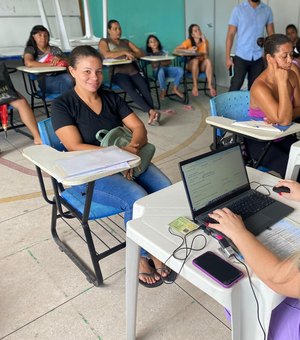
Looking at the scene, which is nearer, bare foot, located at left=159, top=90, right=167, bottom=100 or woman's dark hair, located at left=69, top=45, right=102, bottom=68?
woman's dark hair, located at left=69, top=45, right=102, bottom=68

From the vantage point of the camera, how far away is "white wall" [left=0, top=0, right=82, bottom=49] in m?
4.48

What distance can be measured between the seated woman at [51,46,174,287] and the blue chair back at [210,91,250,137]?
0.68 meters

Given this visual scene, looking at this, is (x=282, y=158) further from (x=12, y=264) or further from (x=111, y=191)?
(x=12, y=264)

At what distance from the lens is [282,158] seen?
1.99 metres

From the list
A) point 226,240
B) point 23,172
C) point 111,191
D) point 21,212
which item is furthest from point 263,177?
point 23,172

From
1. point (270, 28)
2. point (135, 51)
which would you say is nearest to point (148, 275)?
point (270, 28)

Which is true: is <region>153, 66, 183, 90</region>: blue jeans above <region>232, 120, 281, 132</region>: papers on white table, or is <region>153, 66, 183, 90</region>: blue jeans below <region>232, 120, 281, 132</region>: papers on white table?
below

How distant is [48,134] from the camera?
5.77ft

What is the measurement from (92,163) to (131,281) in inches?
20.3

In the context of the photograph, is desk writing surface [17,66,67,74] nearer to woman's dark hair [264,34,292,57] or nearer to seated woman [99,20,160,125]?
seated woman [99,20,160,125]

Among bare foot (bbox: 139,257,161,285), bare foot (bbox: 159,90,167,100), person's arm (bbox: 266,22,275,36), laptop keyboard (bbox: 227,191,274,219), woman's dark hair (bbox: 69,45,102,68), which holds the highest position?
woman's dark hair (bbox: 69,45,102,68)

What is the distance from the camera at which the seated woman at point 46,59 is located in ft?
12.7

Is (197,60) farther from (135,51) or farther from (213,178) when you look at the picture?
(213,178)

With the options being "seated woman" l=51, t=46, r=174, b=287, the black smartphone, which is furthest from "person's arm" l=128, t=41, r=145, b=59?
the black smartphone
